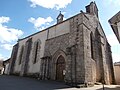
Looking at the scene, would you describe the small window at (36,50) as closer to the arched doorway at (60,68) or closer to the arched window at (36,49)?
the arched window at (36,49)

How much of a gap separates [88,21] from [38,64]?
8.76m

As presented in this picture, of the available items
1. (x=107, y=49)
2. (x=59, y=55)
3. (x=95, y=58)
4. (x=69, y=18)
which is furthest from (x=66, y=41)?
(x=107, y=49)

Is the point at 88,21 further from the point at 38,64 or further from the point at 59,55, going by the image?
the point at 38,64

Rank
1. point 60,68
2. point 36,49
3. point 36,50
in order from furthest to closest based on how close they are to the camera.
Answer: point 36,49, point 36,50, point 60,68

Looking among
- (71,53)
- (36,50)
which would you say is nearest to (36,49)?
(36,50)

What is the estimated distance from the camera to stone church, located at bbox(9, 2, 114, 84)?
41.4 ft

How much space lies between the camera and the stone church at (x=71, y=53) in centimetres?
1261

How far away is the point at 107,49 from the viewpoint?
769 inches

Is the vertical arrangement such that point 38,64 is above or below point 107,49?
below

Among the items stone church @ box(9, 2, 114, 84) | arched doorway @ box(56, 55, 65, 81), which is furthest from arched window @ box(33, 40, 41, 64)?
arched doorway @ box(56, 55, 65, 81)

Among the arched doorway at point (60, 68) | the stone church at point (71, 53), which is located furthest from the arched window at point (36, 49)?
the arched doorway at point (60, 68)

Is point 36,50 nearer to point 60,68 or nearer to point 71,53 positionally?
point 60,68

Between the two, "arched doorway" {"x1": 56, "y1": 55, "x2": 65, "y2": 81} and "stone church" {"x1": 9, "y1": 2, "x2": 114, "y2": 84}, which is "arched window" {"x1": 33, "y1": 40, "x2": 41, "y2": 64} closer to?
"stone church" {"x1": 9, "y1": 2, "x2": 114, "y2": 84}

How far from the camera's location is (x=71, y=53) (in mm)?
13141
